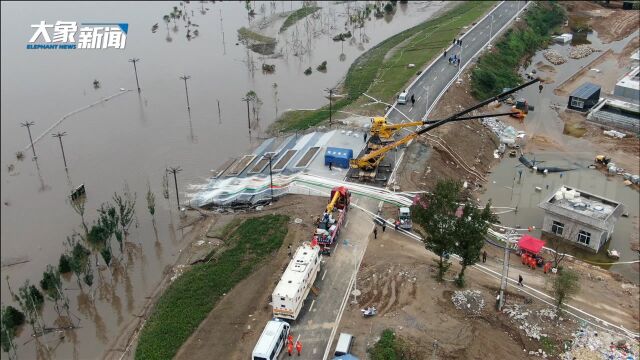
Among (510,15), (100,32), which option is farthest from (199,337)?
(510,15)

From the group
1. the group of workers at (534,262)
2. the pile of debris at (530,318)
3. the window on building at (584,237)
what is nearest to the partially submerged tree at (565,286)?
the pile of debris at (530,318)

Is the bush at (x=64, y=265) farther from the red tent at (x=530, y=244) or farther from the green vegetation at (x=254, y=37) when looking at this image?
the green vegetation at (x=254, y=37)

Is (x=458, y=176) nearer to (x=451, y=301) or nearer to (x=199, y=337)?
(x=451, y=301)

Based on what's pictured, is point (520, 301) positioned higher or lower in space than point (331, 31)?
lower

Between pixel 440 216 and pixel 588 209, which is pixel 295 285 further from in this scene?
pixel 588 209

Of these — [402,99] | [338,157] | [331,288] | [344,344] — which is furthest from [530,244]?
[402,99]

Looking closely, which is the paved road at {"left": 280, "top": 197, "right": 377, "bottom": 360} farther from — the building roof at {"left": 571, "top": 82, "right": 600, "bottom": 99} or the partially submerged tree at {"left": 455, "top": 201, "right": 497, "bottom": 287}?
the building roof at {"left": 571, "top": 82, "right": 600, "bottom": 99}
